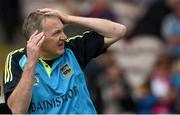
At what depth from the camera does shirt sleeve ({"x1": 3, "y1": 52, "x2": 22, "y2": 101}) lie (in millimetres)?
7426

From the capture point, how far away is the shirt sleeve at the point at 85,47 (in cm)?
784

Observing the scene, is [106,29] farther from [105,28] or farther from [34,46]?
[34,46]

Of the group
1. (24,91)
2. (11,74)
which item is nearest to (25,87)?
(24,91)

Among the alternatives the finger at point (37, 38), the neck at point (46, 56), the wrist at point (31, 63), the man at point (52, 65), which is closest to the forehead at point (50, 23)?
the man at point (52, 65)

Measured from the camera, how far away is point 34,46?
7.30 meters

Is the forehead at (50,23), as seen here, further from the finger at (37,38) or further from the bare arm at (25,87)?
the bare arm at (25,87)

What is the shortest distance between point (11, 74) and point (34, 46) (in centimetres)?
37

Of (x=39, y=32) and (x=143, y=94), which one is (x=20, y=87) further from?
(x=143, y=94)

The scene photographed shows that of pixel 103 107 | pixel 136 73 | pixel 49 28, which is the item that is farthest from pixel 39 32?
pixel 136 73

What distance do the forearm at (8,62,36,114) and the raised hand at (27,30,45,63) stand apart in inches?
2.5

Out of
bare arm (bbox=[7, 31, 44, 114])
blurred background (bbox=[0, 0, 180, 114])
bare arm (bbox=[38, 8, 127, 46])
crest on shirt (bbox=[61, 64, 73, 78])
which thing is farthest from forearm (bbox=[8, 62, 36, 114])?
blurred background (bbox=[0, 0, 180, 114])

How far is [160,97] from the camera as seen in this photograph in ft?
42.8

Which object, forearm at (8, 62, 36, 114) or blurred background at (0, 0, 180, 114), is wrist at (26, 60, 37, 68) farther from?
blurred background at (0, 0, 180, 114)

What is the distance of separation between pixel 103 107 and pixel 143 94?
762mm
